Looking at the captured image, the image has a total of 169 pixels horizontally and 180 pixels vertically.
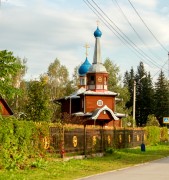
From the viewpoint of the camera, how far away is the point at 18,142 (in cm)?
1692

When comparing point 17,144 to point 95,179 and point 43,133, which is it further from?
point 95,179

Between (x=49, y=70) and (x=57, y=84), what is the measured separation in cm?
283

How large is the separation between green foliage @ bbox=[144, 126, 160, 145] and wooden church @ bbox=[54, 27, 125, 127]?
242 inches

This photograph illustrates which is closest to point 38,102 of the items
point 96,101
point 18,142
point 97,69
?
point 96,101

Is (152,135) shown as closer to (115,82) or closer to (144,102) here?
(115,82)

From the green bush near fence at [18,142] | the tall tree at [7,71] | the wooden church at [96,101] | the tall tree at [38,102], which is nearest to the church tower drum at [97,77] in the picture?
the wooden church at [96,101]

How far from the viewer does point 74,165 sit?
19.2 metres

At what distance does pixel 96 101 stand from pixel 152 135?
11.3 meters

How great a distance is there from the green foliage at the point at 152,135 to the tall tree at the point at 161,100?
163ft

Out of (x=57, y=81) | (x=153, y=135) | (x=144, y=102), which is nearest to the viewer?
(x=153, y=135)

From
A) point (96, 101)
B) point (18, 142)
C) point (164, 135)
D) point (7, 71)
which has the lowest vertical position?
point (18, 142)

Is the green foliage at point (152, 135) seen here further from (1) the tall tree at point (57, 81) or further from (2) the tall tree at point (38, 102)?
(1) the tall tree at point (57, 81)

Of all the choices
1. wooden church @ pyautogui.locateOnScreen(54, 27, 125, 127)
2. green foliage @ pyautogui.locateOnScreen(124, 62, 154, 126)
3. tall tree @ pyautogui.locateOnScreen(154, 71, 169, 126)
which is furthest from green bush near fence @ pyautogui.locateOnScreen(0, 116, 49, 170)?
green foliage @ pyautogui.locateOnScreen(124, 62, 154, 126)

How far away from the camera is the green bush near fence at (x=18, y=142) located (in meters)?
15.7
